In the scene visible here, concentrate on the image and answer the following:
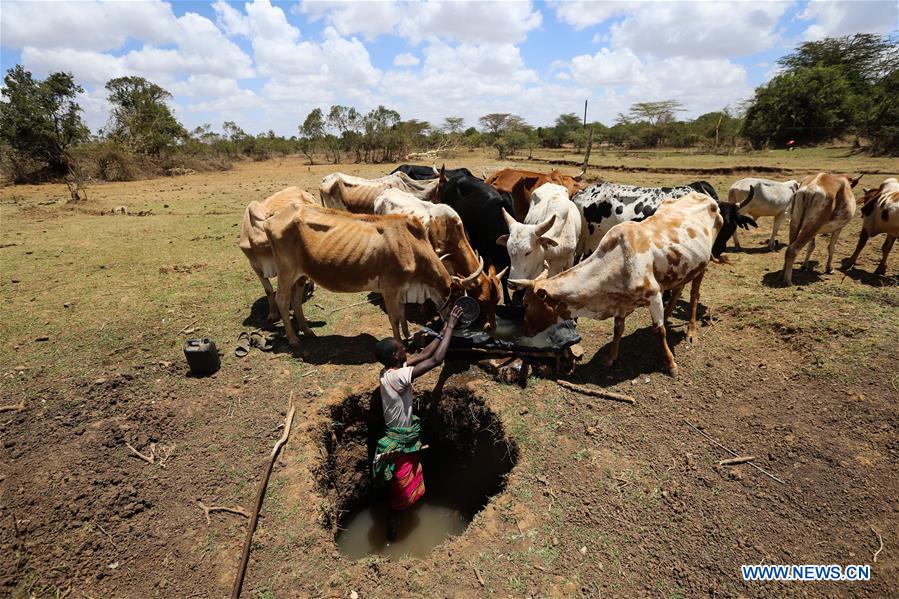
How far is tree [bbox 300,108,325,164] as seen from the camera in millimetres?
43375

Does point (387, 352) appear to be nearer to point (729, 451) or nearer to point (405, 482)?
point (405, 482)

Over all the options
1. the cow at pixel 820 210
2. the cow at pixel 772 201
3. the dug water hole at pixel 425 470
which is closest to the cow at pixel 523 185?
the cow at pixel 820 210

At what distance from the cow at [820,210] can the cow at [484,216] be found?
210 inches

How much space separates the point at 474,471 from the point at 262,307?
4.99 m

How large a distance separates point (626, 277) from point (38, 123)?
1345 inches

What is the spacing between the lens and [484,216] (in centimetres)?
834

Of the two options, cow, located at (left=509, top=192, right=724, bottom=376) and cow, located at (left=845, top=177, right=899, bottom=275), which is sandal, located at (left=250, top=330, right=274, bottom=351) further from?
cow, located at (left=845, top=177, right=899, bottom=275)

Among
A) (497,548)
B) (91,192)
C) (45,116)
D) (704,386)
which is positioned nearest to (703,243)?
(704,386)

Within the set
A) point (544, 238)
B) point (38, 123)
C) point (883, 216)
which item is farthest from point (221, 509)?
point (38, 123)

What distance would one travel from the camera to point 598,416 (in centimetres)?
488

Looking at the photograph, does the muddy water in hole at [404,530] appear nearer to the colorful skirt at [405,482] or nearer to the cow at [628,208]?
the colorful skirt at [405,482]

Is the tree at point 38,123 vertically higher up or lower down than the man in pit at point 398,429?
higher up

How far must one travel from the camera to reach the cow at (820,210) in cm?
794

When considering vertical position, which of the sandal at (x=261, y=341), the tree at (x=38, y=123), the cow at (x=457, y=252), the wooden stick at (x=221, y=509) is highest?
the tree at (x=38, y=123)
